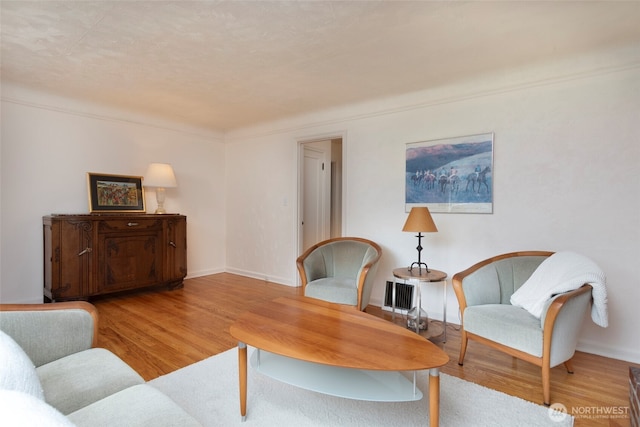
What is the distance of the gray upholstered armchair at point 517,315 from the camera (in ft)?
6.23

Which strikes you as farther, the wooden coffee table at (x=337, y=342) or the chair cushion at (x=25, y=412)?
the wooden coffee table at (x=337, y=342)

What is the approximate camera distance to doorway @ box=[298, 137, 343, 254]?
15.6ft

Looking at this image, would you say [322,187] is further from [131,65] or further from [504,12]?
[504,12]

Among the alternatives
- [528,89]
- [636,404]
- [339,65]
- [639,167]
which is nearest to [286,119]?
[339,65]

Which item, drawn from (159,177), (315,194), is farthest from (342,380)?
(315,194)

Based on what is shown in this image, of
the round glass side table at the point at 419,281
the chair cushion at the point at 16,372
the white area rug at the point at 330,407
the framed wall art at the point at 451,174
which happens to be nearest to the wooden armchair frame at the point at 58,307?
the chair cushion at the point at 16,372

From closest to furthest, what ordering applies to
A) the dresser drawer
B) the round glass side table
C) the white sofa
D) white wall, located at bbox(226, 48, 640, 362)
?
1. the white sofa
2. white wall, located at bbox(226, 48, 640, 362)
3. the round glass side table
4. the dresser drawer

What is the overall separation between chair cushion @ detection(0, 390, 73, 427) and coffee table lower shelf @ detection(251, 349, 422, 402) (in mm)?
1090

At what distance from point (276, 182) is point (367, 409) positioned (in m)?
3.50

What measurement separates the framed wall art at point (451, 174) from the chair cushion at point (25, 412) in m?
3.21

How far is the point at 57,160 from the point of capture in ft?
12.3

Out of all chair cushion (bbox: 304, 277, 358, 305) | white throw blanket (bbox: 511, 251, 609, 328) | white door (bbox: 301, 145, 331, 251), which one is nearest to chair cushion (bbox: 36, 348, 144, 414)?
chair cushion (bbox: 304, 277, 358, 305)

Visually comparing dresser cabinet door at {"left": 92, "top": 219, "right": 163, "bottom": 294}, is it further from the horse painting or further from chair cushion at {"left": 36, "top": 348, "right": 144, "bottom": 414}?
the horse painting

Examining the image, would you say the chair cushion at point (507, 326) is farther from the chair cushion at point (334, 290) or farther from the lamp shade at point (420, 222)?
the chair cushion at point (334, 290)
